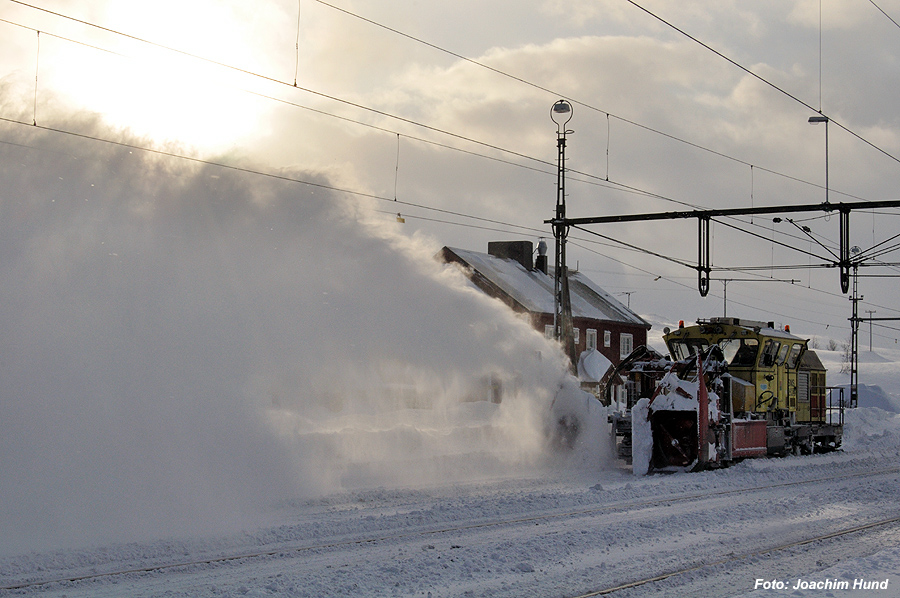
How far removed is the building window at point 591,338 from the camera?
148 ft

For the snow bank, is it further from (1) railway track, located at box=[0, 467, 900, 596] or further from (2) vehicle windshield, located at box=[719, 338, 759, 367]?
(2) vehicle windshield, located at box=[719, 338, 759, 367]

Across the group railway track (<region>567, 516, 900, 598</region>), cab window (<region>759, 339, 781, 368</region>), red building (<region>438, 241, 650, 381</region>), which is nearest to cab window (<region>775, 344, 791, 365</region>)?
cab window (<region>759, 339, 781, 368</region>)

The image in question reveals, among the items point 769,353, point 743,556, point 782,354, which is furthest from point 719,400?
point 743,556

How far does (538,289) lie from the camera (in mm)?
43656

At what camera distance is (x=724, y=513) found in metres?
12.0

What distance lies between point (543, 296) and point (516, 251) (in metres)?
5.80

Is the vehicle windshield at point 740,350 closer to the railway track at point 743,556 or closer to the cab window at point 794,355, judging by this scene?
the cab window at point 794,355

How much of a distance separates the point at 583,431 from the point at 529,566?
10.2m

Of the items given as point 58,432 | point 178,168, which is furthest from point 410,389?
point 58,432

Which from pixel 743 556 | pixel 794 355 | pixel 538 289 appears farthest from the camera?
pixel 538 289

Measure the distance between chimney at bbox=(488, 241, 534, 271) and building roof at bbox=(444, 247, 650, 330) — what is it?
45 cm

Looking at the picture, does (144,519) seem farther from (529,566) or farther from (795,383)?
(795,383)

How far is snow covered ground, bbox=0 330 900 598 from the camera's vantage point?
25.1ft

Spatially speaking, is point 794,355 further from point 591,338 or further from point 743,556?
point 591,338
